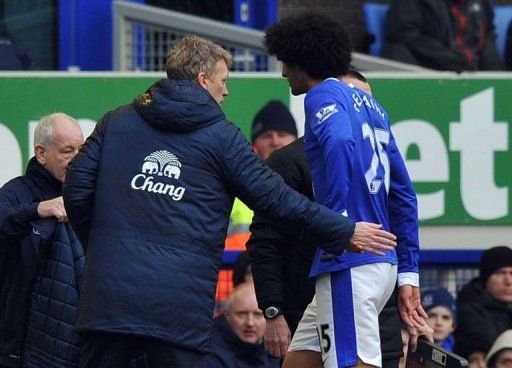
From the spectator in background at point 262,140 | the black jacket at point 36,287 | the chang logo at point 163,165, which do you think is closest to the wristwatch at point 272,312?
the black jacket at point 36,287

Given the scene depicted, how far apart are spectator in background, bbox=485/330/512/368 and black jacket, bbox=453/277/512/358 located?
1.54 ft

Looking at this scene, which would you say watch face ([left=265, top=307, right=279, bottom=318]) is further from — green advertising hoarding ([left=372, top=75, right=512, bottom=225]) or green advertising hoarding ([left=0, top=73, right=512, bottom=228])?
green advertising hoarding ([left=372, top=75, right=512, bottom=225])

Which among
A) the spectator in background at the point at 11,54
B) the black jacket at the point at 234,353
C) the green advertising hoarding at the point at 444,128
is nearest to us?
the black jacket at the point at 234,353

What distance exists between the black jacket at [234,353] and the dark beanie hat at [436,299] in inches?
56.1

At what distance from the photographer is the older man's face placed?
→ 674 cm

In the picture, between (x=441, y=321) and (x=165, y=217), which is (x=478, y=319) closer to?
(x=441, y=321)

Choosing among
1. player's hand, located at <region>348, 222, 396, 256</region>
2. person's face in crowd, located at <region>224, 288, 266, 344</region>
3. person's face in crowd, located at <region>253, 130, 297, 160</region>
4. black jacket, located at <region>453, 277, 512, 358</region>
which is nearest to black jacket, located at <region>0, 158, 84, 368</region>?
player's hand, located at <region>348, 222, 396, 256</region>

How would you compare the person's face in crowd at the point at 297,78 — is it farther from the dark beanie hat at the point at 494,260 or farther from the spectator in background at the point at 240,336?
the dark beanie hat at the point at 494,260

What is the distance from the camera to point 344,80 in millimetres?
6496

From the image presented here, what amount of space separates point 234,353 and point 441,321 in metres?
1.62

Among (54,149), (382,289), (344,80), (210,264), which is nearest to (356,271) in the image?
(382,289)

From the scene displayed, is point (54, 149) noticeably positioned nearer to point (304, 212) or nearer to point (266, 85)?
point (304, 212)

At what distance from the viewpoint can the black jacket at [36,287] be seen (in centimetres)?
647

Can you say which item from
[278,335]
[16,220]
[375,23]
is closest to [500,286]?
[375,23]
